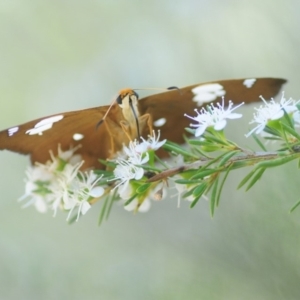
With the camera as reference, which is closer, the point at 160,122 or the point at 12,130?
the point at 12,130

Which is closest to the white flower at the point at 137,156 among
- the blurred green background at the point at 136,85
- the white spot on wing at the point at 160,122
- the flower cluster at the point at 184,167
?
the flower cluster at the point at 184,167

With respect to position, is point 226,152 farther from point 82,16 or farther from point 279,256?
point 82,16

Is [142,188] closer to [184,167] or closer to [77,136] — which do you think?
[184,167]

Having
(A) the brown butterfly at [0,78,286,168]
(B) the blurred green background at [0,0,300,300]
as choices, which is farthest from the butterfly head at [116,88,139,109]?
(B) the blurred green background at [0,0,300,300]

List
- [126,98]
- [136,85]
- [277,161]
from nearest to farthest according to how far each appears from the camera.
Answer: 1. [277,161]
2. [126,98]
3. [136,85]

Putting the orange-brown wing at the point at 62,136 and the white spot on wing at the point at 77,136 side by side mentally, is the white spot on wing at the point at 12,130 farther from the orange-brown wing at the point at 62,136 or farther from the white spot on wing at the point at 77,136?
the white spot on wing at the point at 77,136

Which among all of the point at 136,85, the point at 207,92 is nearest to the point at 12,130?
the point at 207,92

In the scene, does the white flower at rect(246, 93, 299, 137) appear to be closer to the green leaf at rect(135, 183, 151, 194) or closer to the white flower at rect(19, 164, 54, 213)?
the green leaf at rect(135, 183, 151, 194)
